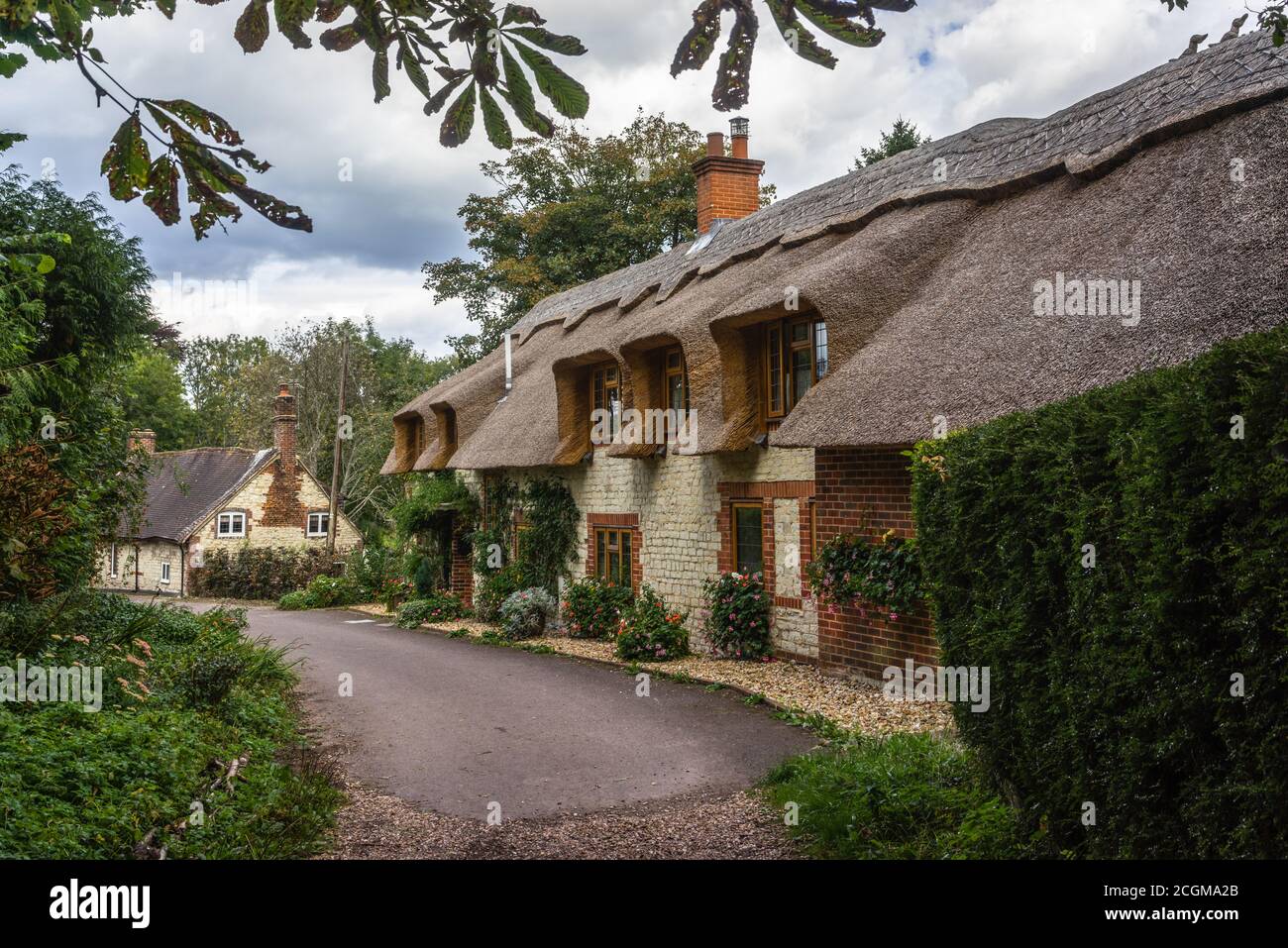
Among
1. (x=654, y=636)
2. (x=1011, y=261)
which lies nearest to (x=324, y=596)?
(x=654, y=636)

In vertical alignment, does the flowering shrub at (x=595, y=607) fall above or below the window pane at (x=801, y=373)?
below

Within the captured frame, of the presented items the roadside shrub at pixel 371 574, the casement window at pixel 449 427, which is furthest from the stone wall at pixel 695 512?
the roadside shrub at pixel 371 574

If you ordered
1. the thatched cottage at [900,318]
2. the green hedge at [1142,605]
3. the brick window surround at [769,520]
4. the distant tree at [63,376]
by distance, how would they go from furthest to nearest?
the brick window surround at [769,520] → the distant tree at [63,376] → the thatched cottage at [900,318] → the green hedge at [1142,605]

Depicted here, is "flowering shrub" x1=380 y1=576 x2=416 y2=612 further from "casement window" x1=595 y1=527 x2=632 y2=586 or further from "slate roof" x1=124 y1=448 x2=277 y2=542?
"slate roof" x1=124 y1=448 x2=277 y2=542

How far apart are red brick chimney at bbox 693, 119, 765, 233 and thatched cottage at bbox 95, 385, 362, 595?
2064 centimetres

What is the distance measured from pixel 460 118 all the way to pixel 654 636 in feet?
38.5

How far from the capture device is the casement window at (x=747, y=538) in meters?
13.0

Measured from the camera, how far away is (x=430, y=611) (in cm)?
2144

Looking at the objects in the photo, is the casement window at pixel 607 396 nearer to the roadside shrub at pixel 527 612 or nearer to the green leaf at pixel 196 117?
the roadside shrub at pixel 527 612

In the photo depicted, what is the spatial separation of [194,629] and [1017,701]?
1058 cm

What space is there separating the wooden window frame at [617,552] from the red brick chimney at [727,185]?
6189 millimetres

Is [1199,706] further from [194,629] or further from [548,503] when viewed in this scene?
[548,503]

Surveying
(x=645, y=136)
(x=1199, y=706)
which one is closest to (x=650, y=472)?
(x=1199, y=706)

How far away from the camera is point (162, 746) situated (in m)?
6.70
